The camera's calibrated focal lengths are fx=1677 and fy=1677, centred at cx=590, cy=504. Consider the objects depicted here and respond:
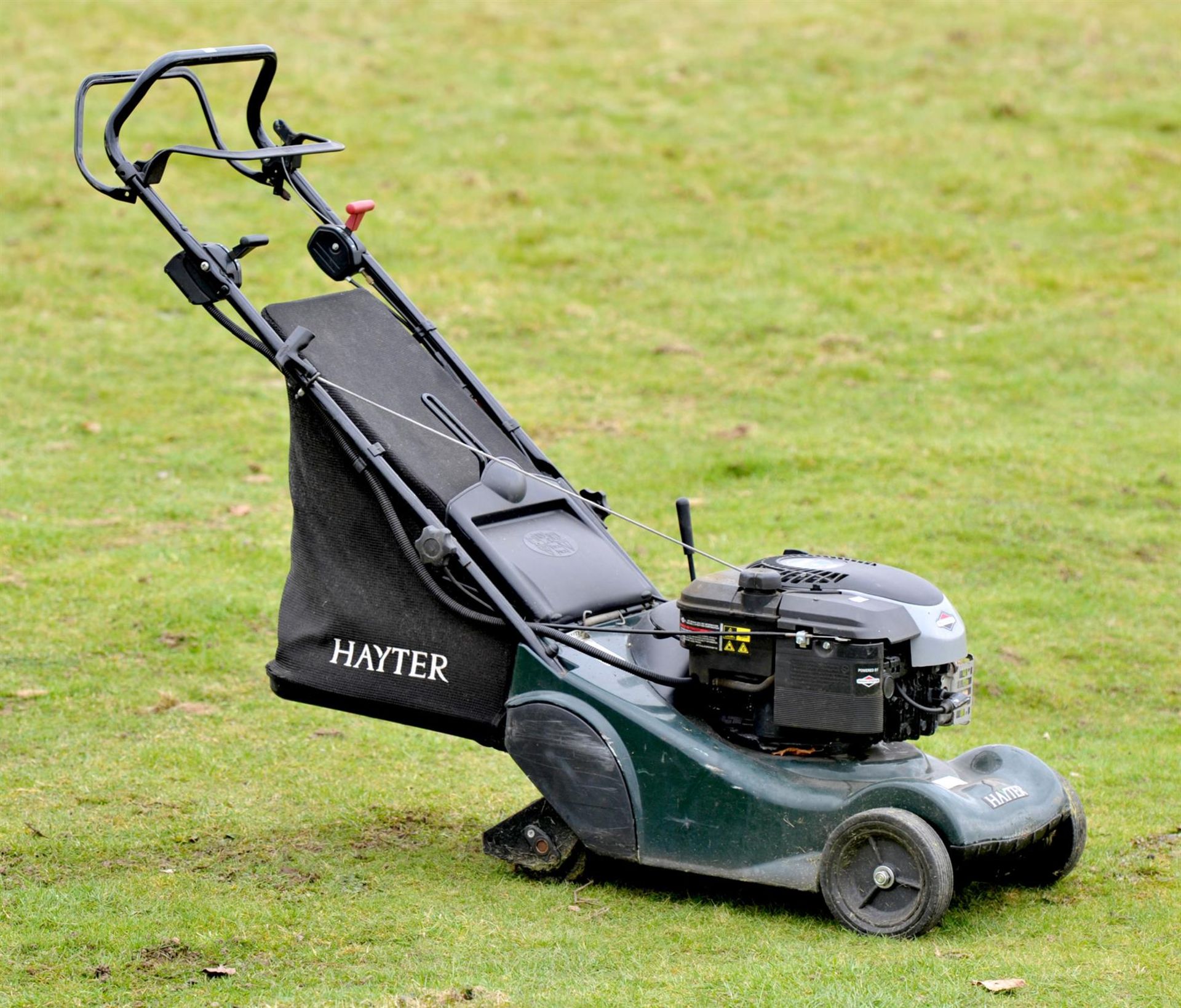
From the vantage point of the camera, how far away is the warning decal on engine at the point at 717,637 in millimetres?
5688

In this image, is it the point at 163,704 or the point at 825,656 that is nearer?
the point at 825,656

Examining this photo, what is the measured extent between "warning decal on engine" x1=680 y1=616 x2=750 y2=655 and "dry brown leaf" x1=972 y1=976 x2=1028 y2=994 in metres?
1.31

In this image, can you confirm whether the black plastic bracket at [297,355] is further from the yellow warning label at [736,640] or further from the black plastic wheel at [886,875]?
the black plastic wheel at [886,875]

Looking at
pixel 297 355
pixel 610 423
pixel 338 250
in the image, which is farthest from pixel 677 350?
pixel 297 355

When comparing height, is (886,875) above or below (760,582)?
below

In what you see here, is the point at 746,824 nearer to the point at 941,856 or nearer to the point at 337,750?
the point at 941,856

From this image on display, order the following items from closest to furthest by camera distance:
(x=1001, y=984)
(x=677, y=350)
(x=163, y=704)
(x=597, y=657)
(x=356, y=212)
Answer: (x=1001, y=984) → (x=597, y=657) → (x=356, y=212) → (x=163, y=704) → (x=677, y=350)

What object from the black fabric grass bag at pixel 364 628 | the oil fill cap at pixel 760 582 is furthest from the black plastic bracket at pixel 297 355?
the oil fill cap at pixel 760 582

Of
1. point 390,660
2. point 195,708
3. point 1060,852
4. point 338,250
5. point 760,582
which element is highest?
point 338,250

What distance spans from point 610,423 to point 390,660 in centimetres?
690

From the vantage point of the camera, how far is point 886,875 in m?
5.46

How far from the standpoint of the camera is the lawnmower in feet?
18.2

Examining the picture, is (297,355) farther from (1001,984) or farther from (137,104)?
(1001,984)

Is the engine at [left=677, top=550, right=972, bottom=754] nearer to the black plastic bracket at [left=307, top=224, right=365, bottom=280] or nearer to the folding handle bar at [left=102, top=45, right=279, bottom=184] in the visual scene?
the black plastic bracket at [left=307, top=224, right=365, bottom=280]
